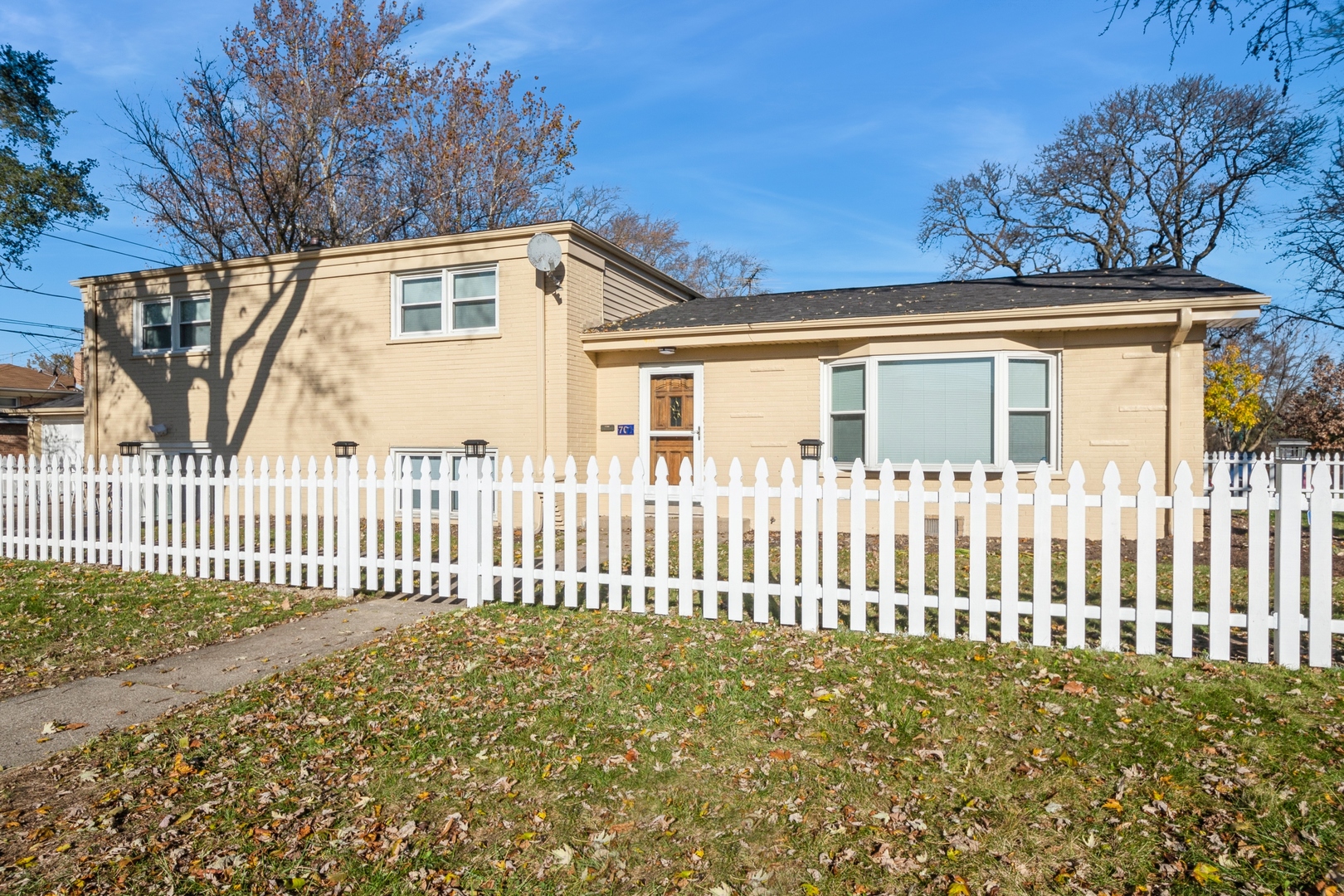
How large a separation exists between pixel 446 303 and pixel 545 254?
2194 millimetres

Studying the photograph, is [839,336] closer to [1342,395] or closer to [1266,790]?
[1266,790]

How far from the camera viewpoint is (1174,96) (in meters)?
24.6

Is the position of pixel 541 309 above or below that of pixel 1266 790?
above

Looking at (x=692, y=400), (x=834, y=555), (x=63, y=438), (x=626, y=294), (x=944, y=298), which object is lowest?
(x=834, y=555)

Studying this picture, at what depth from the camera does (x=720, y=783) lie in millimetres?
3475

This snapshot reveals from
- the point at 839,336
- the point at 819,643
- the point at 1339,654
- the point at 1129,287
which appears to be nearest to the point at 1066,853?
the point at 819,643

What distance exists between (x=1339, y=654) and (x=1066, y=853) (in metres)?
3.58

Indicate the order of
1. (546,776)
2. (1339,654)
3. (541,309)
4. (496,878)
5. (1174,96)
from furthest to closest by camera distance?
(1174,96), (541,309), (1339,654), (546,776), (496,878)

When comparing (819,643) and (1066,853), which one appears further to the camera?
(819,643)

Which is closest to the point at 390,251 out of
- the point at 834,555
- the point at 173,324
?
the point at 173,324

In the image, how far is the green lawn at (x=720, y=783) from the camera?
2.82 m

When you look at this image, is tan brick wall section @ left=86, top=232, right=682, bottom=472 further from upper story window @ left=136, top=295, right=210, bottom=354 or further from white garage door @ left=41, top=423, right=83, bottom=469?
white garage door @ left=41, top=423, right=83, bottom=469

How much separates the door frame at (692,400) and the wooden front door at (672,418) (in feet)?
0.09

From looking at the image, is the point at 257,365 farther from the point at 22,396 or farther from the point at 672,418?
the point at 22,396
